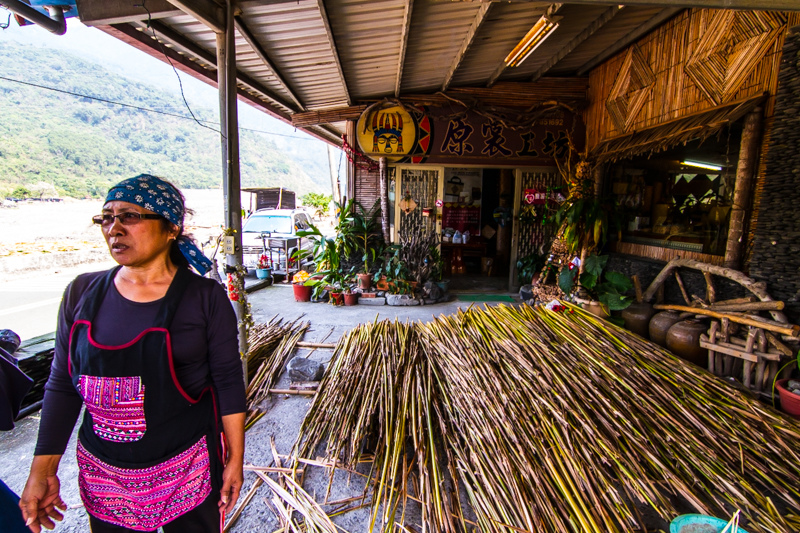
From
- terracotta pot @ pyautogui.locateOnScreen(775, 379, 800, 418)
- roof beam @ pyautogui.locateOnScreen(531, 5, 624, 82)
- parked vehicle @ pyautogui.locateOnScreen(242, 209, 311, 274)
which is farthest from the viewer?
parked vehicle @ pyautogui.locateOnScreen(242, 209, 311, 274)

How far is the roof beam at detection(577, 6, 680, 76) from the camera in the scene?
13.1ft

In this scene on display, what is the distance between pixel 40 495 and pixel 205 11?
2727mm

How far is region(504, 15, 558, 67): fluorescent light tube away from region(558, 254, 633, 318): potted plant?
96.8 inches

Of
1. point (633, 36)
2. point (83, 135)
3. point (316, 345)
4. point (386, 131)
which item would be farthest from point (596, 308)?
point (83, 135)

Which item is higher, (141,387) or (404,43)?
(404,43)

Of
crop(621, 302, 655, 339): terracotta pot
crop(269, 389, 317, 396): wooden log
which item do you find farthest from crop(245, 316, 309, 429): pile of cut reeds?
crop(621, 302, 655, 339): terracotta pot

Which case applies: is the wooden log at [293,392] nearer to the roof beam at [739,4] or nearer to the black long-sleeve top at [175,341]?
the black long-sleeve top at [175,341]

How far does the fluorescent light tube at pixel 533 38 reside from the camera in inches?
144

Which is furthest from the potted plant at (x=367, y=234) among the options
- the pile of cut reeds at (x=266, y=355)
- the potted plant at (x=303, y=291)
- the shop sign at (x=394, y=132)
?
the pile of cut reeds at (x=266, y=355)

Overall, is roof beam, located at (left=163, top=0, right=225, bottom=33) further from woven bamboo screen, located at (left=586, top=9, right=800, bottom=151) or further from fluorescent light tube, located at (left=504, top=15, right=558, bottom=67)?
woven bamboo screen, located at (left=586, top=9, right=800, bottom=151)

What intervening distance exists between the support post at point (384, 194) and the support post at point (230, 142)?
3.62 metres

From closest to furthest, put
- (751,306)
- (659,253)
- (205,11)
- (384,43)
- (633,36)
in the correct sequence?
(205,11) → (751,306) → (384,43) → (659,253) → (633,36)

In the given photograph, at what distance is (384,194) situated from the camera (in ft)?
20.8

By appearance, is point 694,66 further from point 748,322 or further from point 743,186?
point 748,322
